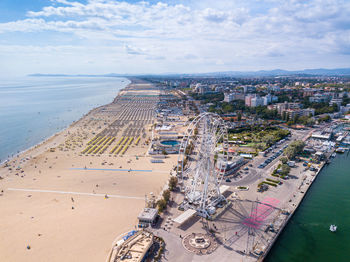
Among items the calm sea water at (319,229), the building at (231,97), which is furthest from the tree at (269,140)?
the building at (231,97)

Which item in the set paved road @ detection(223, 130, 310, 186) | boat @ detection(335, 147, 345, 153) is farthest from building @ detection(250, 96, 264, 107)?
paved road @ detection(223, 130, 310, 186)

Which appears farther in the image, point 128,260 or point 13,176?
point 13,176

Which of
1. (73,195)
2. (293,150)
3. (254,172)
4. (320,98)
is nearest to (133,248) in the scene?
(73,195)

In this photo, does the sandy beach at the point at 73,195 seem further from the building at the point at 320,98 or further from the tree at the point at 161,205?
the building at the point at 320,98

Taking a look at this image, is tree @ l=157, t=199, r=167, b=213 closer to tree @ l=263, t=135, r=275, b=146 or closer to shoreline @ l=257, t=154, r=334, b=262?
shoreline @ l=257, t=154, r=334, b=262

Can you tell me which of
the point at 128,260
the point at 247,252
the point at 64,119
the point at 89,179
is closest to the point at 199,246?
the point at 247,252

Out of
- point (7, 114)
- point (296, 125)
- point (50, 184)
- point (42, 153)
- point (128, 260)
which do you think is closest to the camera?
point (128, 260)

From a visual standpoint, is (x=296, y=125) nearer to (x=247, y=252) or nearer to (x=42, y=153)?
(x=247, y=252)
